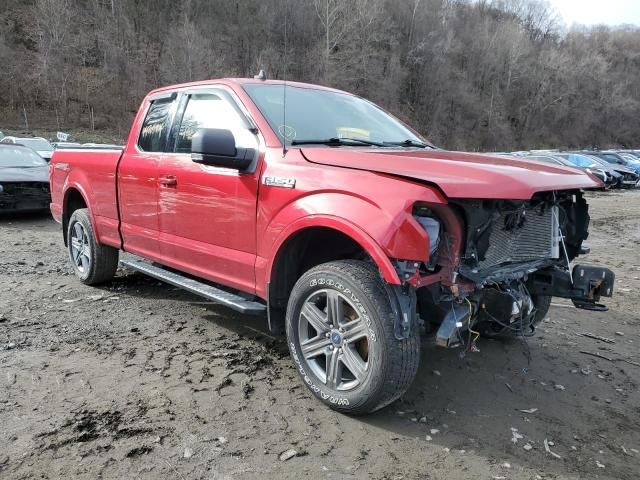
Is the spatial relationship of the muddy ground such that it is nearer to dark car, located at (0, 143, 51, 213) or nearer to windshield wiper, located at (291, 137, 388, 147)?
windshield wiper, located at (291, 137, 388, 147)

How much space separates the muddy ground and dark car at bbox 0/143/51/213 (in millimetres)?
5297

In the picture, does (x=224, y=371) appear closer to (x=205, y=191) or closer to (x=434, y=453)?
(x=205, y=191)

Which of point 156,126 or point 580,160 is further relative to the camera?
point 580,160

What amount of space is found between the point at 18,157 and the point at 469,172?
10.5 meters

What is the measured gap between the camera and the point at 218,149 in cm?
321

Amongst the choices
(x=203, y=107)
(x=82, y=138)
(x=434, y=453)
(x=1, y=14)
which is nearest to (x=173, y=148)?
(x=203, y=107)

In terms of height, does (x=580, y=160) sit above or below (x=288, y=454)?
above

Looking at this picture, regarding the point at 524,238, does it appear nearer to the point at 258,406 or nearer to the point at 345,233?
the point at 345,233

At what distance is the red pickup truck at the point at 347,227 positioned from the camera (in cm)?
275

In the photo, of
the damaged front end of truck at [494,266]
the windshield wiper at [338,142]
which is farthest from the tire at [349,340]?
the windshield wiper at [338,142]

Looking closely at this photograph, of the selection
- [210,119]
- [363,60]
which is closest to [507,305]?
[210,119]

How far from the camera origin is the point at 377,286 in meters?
2.83

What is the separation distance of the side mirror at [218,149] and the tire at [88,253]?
2.57m

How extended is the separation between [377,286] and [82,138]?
111 feet
